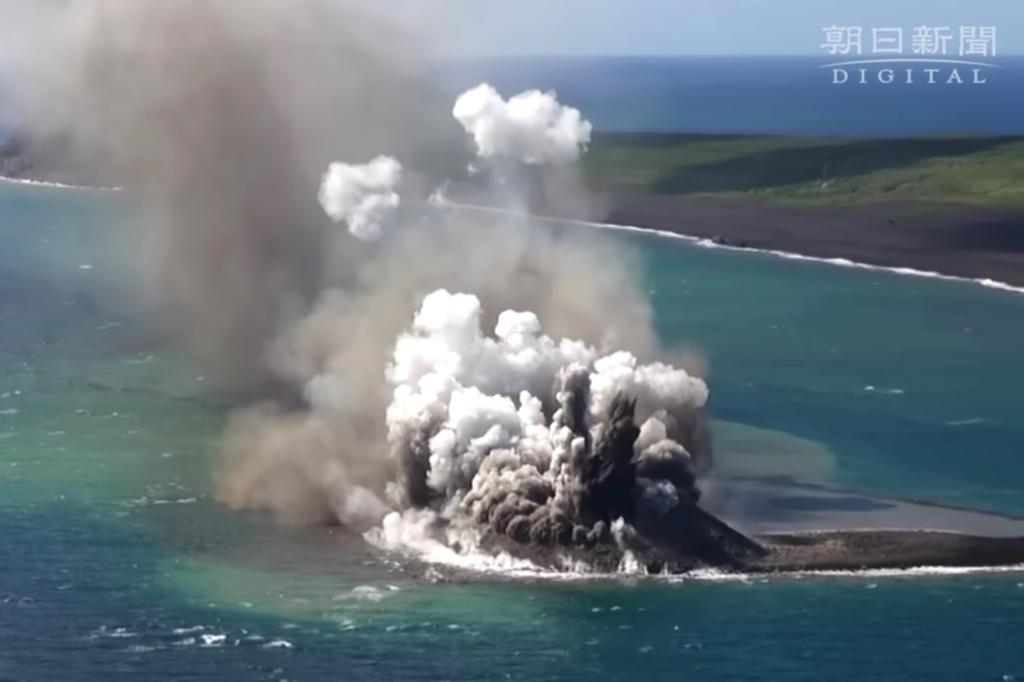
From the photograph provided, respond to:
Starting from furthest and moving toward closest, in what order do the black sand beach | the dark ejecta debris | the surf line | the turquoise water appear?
the black sand beach → the surf line → the dark ejecta debris → the turquoise water

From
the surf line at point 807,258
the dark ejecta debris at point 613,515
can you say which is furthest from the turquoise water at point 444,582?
the surf line at point 807,258

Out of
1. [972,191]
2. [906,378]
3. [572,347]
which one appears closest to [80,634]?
[572,347]

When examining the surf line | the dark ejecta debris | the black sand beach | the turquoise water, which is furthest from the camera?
the black sand beach

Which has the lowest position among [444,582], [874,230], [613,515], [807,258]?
[444,582]

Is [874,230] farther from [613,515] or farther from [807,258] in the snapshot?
[613,515]

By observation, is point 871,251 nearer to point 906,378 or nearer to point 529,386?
point 906,378

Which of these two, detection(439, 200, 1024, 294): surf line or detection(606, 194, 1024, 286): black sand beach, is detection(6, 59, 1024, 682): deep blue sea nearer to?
detection(439, 200, 1024, 294): surf line

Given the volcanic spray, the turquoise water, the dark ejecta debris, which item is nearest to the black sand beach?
the turquoise water

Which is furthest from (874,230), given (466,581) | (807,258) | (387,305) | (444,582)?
(444,582)
